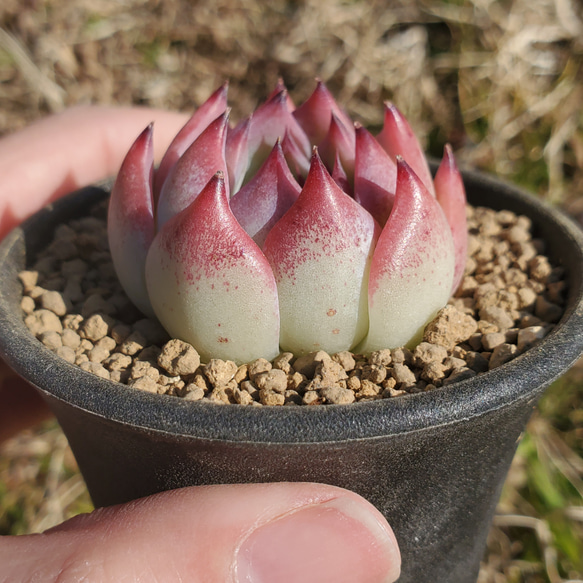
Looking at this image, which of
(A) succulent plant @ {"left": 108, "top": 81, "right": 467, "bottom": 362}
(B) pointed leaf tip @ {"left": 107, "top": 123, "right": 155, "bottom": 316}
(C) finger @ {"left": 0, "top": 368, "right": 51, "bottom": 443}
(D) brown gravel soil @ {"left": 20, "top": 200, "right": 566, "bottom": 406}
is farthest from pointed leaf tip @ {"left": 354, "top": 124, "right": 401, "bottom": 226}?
(C) finger @ {"left": 0, "top": 368, "right": 51, "bottom": 443}

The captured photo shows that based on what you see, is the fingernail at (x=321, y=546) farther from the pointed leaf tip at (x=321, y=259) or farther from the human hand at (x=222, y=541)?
the pointed leaf tip at (x=321, y=259)

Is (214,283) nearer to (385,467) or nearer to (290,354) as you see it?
(290,354)

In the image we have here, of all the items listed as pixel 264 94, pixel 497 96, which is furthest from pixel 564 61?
pixel 264 94

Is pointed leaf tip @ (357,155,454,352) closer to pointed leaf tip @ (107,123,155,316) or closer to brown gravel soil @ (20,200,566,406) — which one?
brown gravel soil @ (20,200,566,406)

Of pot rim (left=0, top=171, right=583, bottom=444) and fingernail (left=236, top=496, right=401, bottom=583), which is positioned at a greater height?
pot rim (left=0, top=171, right=583, bottom=444)

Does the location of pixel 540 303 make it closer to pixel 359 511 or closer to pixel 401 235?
pixel 401 235

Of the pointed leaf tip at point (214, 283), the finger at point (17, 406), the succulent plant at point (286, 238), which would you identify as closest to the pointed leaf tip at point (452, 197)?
the succulent plant at point (286, 238)

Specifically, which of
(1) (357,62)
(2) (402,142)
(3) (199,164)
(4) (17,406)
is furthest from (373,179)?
(1) (357,62)
